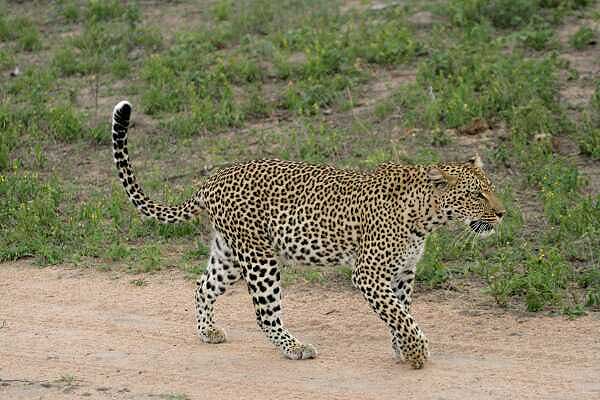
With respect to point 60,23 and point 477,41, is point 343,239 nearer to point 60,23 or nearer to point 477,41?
point 477,41

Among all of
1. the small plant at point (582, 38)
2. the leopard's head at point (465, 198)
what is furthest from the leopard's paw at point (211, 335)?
the small plant at point (582, 38)

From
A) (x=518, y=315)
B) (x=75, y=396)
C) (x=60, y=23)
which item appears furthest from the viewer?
(x=60, y=23)

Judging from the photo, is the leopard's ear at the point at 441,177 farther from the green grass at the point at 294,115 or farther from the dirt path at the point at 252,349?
the green grass at the point at 294,115

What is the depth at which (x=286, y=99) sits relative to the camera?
1554 cm

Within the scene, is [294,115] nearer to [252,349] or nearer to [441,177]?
[252,349]

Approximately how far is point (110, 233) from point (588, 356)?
5493 millimetres

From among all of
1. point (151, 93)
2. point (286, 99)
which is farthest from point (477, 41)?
point (151, 93)

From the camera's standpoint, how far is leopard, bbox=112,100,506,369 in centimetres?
900

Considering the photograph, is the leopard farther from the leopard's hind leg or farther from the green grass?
the green grass

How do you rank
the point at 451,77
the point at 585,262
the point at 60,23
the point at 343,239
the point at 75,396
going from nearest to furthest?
the point at 75,396
the point at 343,239
the point at 585,262
the point at 451,77
the point at 60,23

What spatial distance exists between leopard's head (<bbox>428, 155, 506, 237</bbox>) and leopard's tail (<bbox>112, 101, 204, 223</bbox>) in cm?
204

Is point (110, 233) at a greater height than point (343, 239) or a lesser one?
lesser

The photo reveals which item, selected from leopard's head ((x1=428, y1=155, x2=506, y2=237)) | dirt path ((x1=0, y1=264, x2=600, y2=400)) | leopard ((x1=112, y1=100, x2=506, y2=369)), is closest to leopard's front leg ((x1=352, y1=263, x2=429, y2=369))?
leopard ((x1=112, y1=100, x2=506, y2=369))

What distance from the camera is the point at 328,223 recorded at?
368 inches
